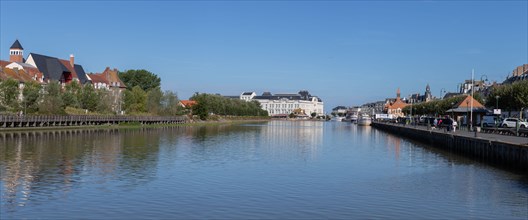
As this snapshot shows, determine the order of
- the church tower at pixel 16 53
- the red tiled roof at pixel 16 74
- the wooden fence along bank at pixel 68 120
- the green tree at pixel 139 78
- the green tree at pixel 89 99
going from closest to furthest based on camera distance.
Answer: the wooden fence along bank at pixel 68 120 → the red tiled roof at pixel 16 74 → the green tree at pixel 89 99 → the church tower at pixel 16 53 → the green tree at pixel 139 78

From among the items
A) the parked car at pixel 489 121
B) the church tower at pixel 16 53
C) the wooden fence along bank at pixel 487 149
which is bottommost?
the wooden fence along bank at pixel 487 149

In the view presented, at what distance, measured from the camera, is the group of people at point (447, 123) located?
231ft

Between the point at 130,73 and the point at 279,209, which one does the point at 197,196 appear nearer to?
the point at 279,209

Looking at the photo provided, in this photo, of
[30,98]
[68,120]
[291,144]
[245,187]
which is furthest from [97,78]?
[245,187]

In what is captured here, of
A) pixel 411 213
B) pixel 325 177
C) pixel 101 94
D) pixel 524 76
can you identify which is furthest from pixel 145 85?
pixel 411 213

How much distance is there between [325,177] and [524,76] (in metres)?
101

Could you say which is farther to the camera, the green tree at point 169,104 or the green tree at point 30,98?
the green tree at point 169,104

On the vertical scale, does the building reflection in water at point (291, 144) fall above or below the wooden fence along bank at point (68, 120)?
below

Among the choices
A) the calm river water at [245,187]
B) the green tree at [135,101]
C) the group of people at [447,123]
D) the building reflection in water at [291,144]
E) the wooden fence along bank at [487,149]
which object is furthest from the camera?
the green tree at [135,101]

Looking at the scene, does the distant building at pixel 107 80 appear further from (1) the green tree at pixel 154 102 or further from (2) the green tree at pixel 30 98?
(2) the green tree at pixel 30 98

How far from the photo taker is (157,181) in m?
29.5

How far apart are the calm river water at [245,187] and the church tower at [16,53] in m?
94.2

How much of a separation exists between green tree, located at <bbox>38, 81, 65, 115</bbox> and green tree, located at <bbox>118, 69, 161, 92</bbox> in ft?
261

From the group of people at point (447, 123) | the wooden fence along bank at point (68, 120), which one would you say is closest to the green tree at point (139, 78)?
the wooden fence along bank at point (68, 120)
